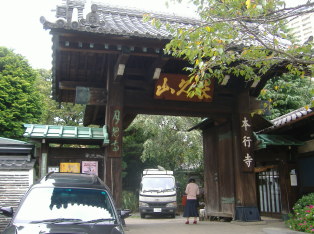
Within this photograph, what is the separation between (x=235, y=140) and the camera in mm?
11234

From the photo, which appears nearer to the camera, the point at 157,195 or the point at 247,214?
the point at 247,214

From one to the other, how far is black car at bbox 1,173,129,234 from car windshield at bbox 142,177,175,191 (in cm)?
1362

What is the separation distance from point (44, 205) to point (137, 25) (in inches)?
259

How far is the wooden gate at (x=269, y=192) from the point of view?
543 inches

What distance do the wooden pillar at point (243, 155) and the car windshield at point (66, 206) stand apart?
632 centimetres

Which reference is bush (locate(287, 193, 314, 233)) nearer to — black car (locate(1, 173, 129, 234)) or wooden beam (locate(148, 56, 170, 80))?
black car (locate(1, 173, 129, 234))

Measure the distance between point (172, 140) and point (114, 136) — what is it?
13996 mm

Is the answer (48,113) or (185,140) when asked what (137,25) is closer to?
(185,140)

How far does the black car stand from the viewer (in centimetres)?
462

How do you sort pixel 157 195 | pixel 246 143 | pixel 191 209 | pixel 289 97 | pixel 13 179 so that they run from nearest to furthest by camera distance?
pixel 13 179 → pixel 246 143 → pixel 191 209 → pixel 157 195 → pixel 289 97

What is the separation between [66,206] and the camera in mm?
5285

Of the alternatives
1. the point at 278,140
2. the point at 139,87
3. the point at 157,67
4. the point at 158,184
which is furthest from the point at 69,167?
the point at 158,184

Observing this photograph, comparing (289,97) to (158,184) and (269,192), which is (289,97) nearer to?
(269,192)

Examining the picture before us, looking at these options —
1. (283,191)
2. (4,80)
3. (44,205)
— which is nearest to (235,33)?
(44,205)
